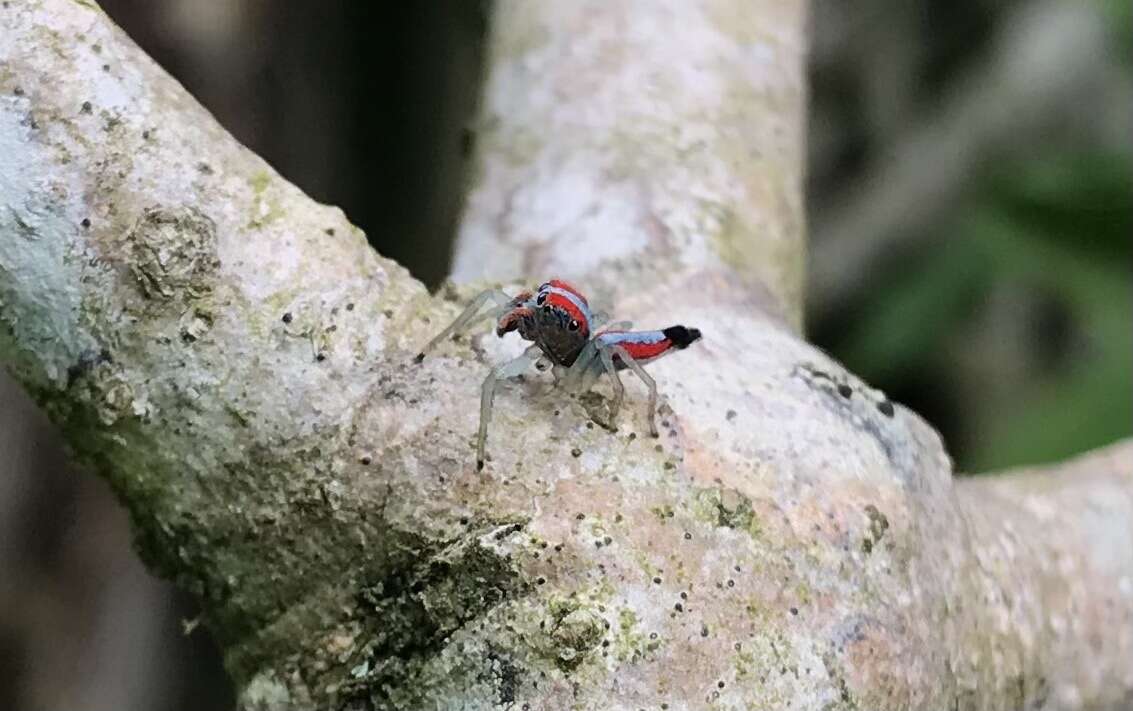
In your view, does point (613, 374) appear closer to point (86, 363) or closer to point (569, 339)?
point (569, 339)

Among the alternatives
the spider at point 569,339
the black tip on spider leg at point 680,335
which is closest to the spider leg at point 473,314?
the spider at point 569,339

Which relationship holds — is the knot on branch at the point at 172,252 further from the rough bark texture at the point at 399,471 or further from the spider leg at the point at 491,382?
the spider leg at the point at 491,382

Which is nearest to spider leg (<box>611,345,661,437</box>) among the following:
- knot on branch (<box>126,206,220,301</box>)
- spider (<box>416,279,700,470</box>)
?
spider (<box>416,279,700,470</box>)

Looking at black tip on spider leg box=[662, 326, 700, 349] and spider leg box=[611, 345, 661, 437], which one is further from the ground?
black tip on spider leg box=[662, 326, 700, 349]

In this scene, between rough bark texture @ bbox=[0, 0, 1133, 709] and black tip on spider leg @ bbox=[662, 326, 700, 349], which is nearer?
rough bark texture @ bbox=[0, 0, 1133, 709]

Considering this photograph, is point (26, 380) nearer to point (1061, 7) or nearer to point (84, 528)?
point (84, 528)

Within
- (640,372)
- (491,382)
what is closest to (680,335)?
(640,372)

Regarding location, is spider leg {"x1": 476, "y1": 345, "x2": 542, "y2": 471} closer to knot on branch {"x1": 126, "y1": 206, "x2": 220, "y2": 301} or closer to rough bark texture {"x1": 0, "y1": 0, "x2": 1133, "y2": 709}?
rough bark texture {"x1": 0, "y1": 0, "x2": 1133, "y2": 709}
